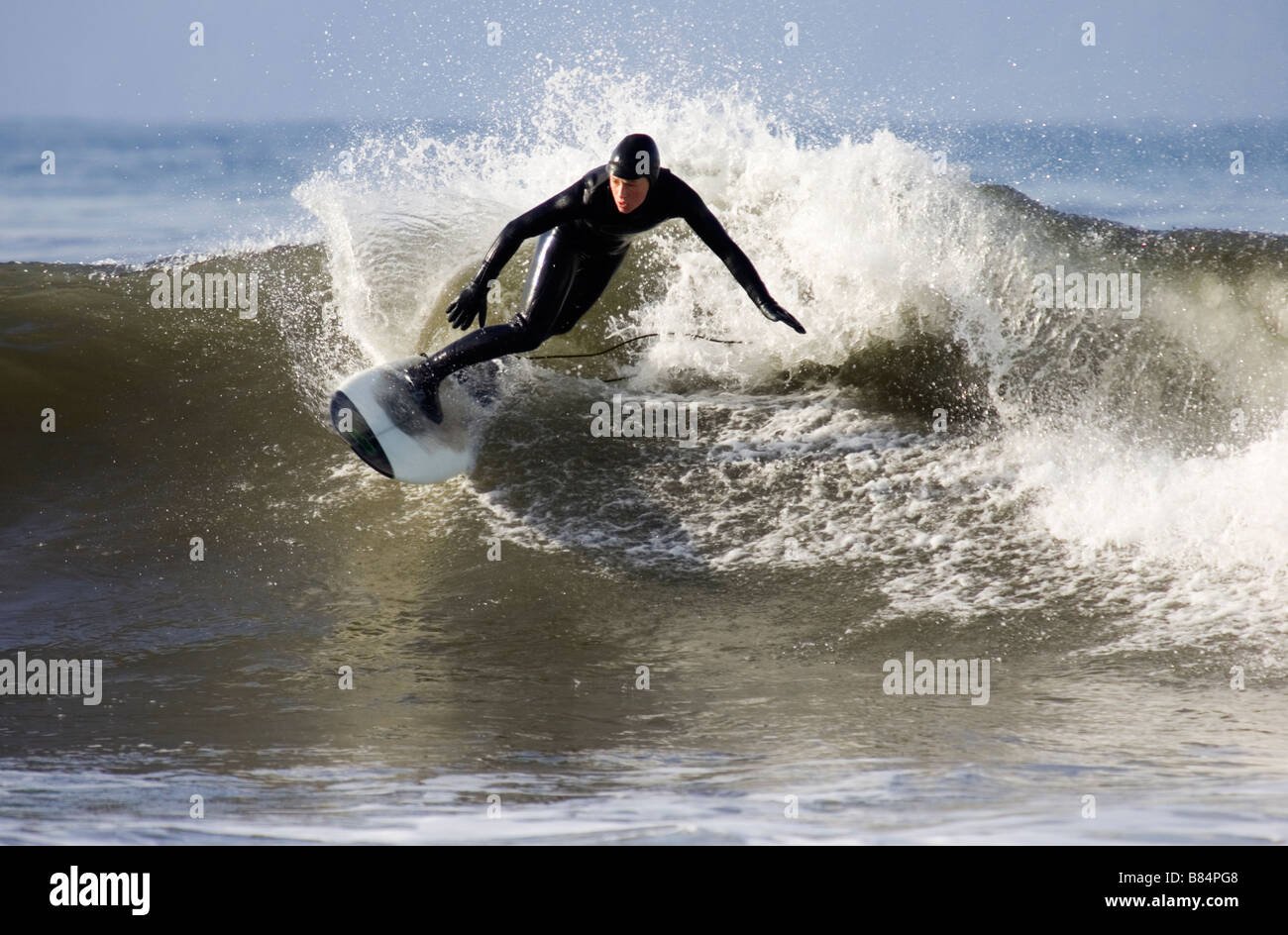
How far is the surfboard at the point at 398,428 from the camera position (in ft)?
21.1

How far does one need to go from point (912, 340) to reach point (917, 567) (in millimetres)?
2249

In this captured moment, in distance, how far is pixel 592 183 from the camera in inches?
236

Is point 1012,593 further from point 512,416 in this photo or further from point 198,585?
point 198,585

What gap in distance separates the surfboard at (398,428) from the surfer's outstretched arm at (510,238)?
0.60m

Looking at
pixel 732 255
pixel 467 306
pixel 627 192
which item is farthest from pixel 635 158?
pixel 467 306

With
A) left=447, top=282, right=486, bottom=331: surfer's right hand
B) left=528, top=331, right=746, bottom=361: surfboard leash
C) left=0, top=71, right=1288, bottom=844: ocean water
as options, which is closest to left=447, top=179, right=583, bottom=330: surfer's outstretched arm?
left=447, top=282, right=486, bottom=331: surfer's right hand

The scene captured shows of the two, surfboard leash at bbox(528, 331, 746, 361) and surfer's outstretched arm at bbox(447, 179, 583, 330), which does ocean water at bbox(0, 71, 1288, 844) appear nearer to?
surfboard leash at bbox(528, 331, 746, 361)

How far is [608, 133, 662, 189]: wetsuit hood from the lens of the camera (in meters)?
5.71

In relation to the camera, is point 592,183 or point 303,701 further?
point 592,183

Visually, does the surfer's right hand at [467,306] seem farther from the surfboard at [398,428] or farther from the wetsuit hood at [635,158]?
the wetsuit hood at [635,158]

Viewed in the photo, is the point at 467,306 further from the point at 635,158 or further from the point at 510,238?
the point at 635,158

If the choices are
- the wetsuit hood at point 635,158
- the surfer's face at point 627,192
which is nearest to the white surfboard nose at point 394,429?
the surfer's face at point 627,192

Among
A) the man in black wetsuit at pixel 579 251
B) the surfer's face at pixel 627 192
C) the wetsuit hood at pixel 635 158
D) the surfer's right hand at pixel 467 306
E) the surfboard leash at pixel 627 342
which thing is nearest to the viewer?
the wetsuit hood at pixel 635 158

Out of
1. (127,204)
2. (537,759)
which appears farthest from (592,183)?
(127,204)
